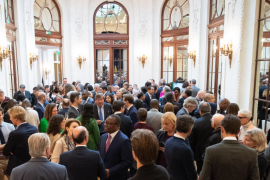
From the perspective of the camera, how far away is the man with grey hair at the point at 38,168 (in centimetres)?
186

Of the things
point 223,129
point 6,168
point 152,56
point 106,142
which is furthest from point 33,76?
point 223,129

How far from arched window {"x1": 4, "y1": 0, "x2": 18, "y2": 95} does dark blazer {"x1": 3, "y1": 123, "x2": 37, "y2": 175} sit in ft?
20.3

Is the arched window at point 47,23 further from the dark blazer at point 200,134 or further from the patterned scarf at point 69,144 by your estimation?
the dark blazer at point 200,134

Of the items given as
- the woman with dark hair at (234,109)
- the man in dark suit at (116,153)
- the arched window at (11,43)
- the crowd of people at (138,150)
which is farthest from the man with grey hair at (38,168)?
the arched window at (11,43)

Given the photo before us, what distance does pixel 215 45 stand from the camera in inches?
314

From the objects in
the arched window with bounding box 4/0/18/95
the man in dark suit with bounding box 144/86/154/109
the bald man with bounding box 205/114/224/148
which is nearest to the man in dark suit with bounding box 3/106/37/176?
the bald man with bounding box 205/114/224/148

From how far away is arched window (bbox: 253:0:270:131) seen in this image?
15.4 feet

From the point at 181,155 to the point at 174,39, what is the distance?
30.4 feet

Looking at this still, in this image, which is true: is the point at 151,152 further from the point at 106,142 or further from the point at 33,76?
the point at 33,76

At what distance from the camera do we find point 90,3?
464 inches

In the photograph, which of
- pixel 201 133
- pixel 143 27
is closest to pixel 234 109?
pixel 201 133

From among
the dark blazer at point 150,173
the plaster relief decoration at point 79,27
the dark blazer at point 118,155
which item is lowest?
the dark blazer at point 118,155

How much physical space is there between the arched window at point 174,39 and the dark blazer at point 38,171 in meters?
9.15

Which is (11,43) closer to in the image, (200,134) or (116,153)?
Result: (116,153)
